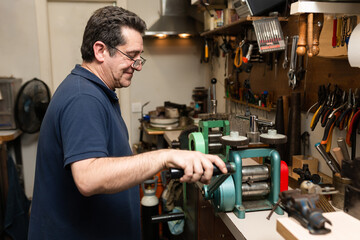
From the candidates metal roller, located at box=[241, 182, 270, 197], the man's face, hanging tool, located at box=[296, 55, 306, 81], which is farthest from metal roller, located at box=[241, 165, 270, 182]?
hanging tool, located at box=[296, 55, 306, 81]

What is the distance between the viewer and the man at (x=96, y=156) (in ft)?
2.87

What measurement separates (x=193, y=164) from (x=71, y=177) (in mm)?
501

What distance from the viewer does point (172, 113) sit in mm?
3152

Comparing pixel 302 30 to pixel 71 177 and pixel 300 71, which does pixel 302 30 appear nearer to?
pixel 300 71

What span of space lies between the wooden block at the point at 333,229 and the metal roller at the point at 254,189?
513 millimetres

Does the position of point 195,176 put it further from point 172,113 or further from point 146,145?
point 146,145

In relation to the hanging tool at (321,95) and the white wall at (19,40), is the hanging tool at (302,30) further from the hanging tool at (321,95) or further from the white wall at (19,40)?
the white wall at (19,40)

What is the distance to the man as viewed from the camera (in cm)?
88

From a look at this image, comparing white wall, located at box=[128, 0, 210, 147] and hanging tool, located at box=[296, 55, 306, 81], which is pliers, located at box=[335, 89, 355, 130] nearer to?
hanging tool, located at box=[296, 55, 306, 81]

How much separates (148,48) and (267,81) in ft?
5.54

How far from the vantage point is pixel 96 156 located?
873 millimetres

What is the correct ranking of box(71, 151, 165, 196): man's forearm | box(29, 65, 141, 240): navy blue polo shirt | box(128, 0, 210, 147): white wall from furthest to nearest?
1. box(128, 0, 210, 147): white wall
2. box(29, 65, 141, 240): navy blue polo shirt
3. box(71, 151, 165, 196): man's forearm

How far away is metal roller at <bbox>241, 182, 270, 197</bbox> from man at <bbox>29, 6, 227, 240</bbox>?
0.46 meters

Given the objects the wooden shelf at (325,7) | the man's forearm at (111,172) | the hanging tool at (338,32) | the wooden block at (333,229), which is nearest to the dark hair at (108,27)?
the man's forearm at (111,172)
